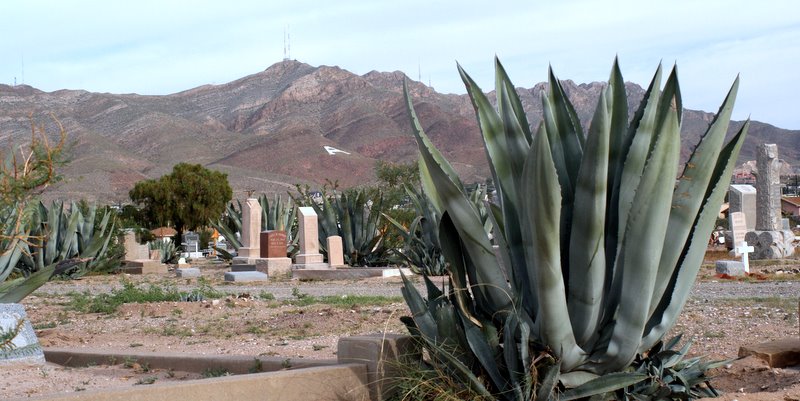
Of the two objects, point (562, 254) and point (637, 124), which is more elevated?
point (637, 124)

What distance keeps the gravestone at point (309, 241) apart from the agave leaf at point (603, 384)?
19.8 m

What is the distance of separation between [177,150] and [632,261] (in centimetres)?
13092

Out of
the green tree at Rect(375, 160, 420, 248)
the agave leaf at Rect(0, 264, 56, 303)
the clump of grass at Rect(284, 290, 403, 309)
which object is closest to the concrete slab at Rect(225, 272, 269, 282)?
the green tree at Rect(375, 160, 420, 248)

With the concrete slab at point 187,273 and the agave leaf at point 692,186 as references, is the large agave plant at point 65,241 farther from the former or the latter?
the agave leaf at point 692,186

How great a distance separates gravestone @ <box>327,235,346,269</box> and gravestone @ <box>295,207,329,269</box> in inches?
10.4

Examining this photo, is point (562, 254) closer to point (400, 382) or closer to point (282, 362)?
point (400, 382)

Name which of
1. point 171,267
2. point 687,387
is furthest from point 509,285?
point 171,267

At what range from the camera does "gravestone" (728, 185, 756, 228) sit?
29.8 metres

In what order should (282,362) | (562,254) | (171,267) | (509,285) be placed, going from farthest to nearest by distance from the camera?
(171,267)
(282,362)
(509,285)
(562,254)

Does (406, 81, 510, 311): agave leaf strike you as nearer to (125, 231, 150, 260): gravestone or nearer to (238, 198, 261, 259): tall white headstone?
(238, 198, 261, 259): tall white headstone

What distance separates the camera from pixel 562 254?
4312mm

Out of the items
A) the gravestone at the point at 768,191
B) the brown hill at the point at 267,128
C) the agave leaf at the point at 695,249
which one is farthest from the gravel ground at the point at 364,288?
the brown hill at the point at 267,128

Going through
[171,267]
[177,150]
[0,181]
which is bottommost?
[171,267]

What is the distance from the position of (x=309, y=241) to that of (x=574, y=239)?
20239 mm
